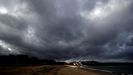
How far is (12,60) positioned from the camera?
166m

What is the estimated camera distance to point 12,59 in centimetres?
16938

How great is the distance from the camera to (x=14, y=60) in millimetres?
168375

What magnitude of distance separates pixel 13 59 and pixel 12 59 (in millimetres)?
1422

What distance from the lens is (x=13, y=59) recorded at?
171 metres

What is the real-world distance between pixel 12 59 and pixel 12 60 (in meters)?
3.49

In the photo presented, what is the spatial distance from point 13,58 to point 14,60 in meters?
6.01

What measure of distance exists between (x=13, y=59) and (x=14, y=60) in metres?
2.99

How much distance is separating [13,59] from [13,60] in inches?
132

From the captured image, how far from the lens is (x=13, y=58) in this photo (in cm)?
17350

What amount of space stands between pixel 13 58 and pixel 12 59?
417 cm

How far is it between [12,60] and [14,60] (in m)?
2.65

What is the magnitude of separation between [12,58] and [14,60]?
5896 millimetres

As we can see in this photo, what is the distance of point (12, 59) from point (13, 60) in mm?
2658
